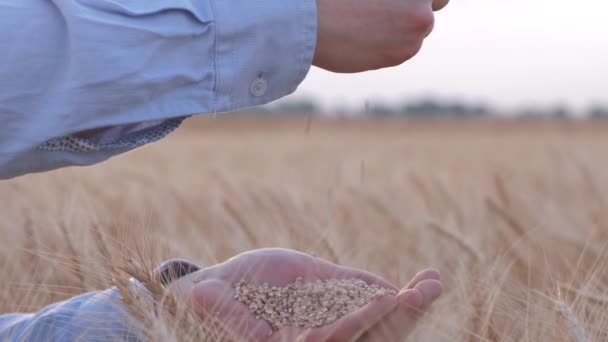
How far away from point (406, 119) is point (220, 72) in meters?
22.7

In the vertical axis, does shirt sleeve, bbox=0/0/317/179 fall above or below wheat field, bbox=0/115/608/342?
above

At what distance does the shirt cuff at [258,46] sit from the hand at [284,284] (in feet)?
0.61

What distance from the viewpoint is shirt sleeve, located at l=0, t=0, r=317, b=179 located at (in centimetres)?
65

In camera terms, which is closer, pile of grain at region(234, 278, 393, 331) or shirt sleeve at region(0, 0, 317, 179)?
shirt sleeve at region(0, 0, 317, 179)

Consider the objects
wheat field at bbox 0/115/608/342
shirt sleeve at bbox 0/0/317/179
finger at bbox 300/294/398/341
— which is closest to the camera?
shirt sleeve at bbox 0/0/317/179

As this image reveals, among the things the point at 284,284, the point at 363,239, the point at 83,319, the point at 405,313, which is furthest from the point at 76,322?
the point at 363,239

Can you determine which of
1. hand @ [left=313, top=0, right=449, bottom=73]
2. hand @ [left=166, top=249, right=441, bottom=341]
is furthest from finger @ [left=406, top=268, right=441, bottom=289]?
hand @ [left=313, top=0, right=449, bottom=73]

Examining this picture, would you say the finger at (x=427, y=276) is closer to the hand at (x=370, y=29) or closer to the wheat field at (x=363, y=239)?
the wheat field at (x=363, y=239)

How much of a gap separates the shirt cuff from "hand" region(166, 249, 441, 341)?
7.3 inches

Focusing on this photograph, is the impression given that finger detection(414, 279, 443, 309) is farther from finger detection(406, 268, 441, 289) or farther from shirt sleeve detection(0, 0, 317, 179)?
shirt sleeve detection(0, 0, 317, 179)

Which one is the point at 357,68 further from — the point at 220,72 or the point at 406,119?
the point at 406,119

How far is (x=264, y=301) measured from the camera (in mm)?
871

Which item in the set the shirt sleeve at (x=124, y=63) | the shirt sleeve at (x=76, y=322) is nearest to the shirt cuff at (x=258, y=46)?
the shirt sleeve at (x=124, y=63)

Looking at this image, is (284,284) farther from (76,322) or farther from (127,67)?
(127,67)
